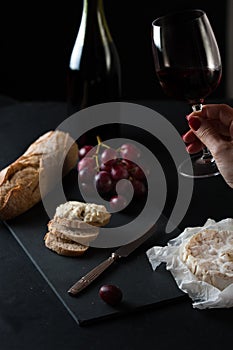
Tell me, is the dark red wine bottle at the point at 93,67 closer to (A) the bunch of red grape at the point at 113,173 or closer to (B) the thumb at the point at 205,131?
(A) the bunch of red grape at the point at 113,173

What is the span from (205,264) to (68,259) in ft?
1.01

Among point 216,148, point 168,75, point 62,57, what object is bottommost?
point 62,57

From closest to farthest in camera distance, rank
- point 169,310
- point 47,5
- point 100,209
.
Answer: point 169,310, point 100,209, point 47,5

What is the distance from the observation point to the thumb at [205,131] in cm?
160

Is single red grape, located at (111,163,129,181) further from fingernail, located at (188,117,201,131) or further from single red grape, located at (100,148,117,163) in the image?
fingernail, located at (188,117,201,131)

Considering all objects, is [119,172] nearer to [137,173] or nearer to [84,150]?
[137,173]

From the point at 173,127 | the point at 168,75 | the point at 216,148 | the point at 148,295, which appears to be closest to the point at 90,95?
the point at 173,127

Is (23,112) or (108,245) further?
(23,112)

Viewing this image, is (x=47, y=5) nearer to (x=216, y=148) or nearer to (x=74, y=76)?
→ (x=74, y=76)

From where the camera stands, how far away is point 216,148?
158 centimetres

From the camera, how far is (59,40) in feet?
10.4

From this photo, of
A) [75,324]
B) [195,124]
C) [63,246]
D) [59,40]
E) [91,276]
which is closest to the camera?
[75,324]

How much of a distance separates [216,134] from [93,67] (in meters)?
0.59

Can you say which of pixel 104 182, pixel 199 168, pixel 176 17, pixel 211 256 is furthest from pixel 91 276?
pixel 176 17
